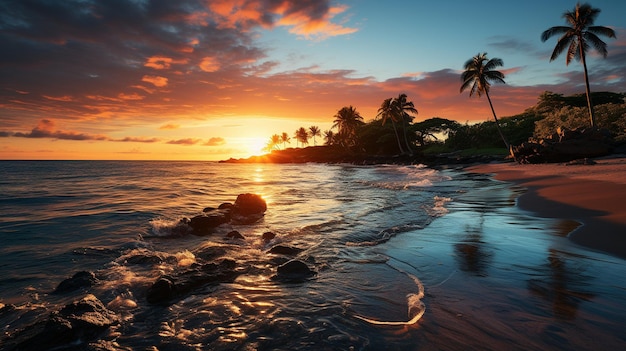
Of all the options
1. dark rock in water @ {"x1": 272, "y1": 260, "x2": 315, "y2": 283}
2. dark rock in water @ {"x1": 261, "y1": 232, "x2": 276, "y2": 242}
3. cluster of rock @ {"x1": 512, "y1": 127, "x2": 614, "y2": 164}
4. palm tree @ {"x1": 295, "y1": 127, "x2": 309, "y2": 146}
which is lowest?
dark rock in water @ {"x1": 261, "y1": 232, "x2": 276, "y2": 242}

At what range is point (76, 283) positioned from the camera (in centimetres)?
629

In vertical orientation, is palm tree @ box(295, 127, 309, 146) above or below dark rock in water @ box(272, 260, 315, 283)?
above

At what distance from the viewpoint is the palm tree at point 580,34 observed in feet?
105

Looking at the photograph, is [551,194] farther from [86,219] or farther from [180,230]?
[86,219]

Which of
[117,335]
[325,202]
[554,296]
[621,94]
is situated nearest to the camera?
[117,335]

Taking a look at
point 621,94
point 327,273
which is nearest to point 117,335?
point 327,273

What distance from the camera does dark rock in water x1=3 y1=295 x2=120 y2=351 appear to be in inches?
161

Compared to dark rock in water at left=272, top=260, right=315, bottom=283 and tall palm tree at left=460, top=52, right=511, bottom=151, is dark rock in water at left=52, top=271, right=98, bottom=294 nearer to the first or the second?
dark rock in water at left=272, top=260, right=315, bottom=283

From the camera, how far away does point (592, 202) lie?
11461 mm

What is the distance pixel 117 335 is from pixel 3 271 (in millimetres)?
5532

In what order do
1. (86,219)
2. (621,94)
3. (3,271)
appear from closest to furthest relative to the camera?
(3,271)
(86,219)
(621,94)

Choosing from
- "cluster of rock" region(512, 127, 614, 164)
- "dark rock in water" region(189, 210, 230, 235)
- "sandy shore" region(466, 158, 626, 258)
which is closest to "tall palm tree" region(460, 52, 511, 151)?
"cluster of rock" region(512, 127, 614, 164)

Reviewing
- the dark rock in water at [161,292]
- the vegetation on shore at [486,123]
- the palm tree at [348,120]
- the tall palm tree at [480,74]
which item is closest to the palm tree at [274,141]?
the vegetation on shore at [486,123]

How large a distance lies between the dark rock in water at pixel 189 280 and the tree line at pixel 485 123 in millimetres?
39008
